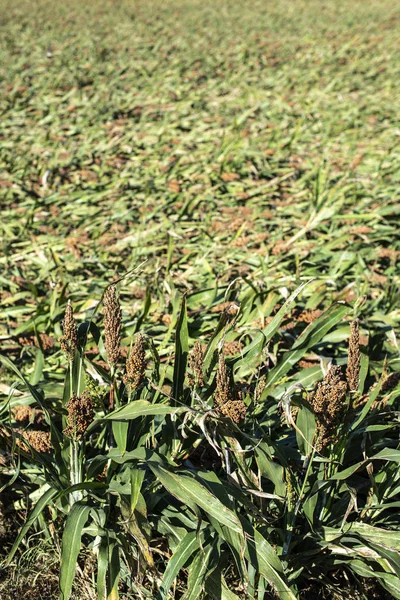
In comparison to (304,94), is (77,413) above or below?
above

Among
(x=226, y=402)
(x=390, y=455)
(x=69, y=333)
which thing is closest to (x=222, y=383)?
(x=226, y=402)

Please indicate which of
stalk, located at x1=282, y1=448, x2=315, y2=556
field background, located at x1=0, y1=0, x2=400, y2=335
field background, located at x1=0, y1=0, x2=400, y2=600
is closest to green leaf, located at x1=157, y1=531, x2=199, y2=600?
stalk, located at x1=282, y1=448, x2=315, y2=556

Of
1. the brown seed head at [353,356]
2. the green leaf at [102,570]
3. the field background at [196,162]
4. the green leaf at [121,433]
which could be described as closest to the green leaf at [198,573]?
the green leaf at [102,570]

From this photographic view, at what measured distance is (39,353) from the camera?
2568mm

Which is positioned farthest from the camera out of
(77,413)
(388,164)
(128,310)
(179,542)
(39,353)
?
(388,164)

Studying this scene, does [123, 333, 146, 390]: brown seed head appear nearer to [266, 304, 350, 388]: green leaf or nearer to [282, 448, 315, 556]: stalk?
[282, 448, 315, 556]: stalk

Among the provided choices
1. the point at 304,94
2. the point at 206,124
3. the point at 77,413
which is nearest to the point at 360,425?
the point at 77,413

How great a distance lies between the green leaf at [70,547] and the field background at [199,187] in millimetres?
365

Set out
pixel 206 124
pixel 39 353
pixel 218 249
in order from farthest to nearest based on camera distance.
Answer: pixel 206 124
pixel 218 249
pixel 39 353

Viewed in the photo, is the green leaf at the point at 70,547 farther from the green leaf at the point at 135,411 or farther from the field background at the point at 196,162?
the field background at the point at 196,162

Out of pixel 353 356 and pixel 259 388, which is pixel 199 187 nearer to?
pixel 259 388

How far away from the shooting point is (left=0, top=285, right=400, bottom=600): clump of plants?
1.70 meters

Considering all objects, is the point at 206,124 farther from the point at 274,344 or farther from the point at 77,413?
the point at 77,413

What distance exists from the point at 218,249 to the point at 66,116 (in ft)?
11.0
